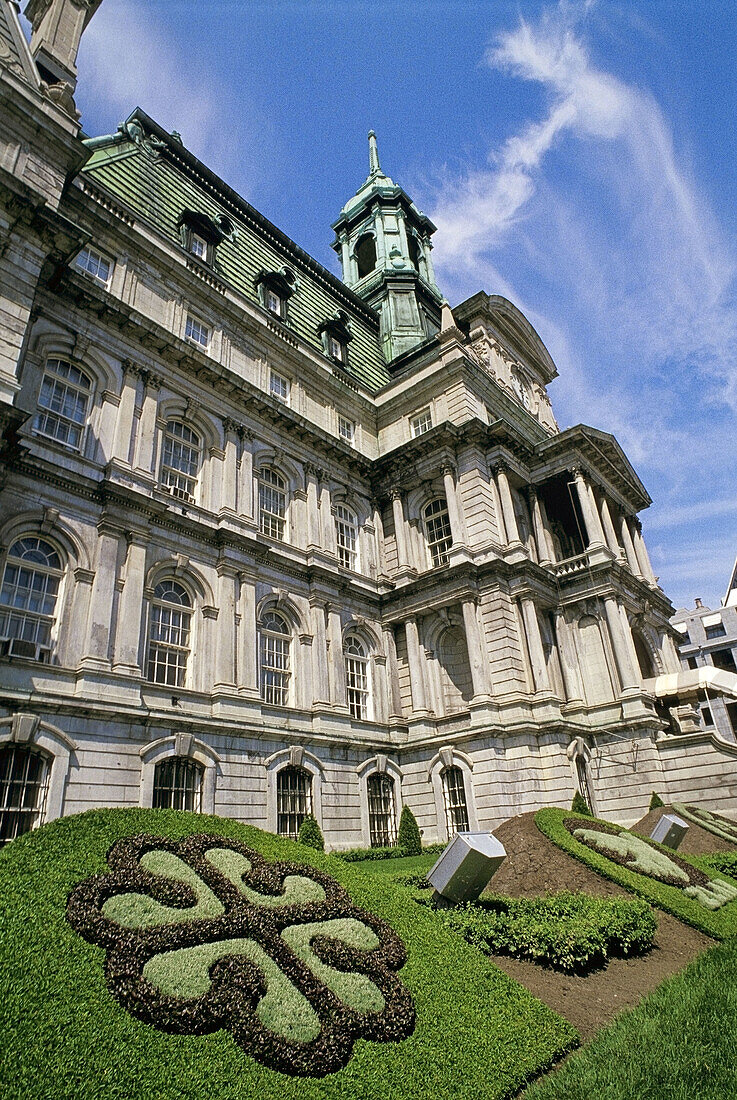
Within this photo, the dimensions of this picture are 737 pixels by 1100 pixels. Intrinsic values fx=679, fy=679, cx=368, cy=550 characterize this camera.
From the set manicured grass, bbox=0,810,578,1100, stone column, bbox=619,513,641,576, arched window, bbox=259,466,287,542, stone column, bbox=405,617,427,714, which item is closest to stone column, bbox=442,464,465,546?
stone column, bbox=405,617,427,714

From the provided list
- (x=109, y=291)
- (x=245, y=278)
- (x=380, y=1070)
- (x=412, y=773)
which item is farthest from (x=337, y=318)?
(x=380, y=1070)

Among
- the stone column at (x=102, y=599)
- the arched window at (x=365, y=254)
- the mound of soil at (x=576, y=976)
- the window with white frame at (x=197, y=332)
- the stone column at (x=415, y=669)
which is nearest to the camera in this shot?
the mound of soil at (x=576, y=976)

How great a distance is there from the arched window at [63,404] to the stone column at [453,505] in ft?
52.0

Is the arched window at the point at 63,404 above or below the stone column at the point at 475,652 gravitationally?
above

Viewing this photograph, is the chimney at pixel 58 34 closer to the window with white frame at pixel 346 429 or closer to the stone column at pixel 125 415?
the stone column at pixel 125 415

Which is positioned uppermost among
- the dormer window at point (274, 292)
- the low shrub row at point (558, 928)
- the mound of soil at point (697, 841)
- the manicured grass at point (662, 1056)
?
the dormer window at point (274, 292)

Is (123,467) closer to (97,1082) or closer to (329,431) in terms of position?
(329,431)

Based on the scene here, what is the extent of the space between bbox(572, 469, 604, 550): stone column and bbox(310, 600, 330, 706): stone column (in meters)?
13.3

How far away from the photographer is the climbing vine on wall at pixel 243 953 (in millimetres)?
5855

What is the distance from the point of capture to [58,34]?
25.0 metres

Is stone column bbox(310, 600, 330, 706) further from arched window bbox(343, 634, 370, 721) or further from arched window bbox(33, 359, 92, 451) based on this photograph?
arched window bbox(33, 359, 92, 451)

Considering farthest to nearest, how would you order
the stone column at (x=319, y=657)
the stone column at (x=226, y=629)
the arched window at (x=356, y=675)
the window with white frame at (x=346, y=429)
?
the window with white frame at (x=346, y=429), the arched window at (x=356, y=675), the stone column at (x=319, y=657), the stone column at (x=226, y=629)

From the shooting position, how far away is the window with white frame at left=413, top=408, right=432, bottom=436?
3466cm

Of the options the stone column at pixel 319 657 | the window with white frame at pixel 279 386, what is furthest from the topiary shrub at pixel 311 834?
the window with white frame at pixel 279 386
